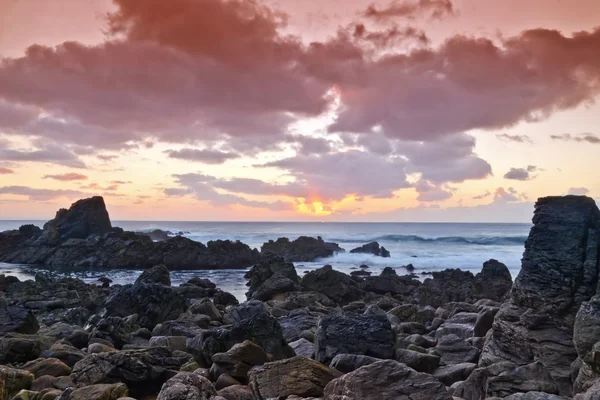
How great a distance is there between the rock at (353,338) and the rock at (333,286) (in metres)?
18.3

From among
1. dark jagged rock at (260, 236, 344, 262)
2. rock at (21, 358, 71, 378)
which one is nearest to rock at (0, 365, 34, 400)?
rock at (21, 358, 71, 378)

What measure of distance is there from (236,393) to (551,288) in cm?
703

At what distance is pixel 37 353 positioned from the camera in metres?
11.4

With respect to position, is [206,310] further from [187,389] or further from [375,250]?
[375,250]

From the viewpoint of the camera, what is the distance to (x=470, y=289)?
28516 mm

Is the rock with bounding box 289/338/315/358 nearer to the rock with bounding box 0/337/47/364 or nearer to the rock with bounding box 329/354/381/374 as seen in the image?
the rock with bounding box 329/354/381/374

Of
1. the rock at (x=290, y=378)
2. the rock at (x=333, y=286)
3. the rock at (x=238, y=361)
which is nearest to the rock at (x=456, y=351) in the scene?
the rock at (x=290, y=378)

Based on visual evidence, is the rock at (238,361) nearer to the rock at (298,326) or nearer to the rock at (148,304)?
the rock at (298,326)

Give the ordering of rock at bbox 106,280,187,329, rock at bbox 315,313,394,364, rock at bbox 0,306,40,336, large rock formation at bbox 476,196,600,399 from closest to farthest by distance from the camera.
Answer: large rock formation at bbox 476,196,600,399
rock at bbox 315,313,394,364
rock at bbox 0,306,40,336
rock at bbox 106,280,187,329

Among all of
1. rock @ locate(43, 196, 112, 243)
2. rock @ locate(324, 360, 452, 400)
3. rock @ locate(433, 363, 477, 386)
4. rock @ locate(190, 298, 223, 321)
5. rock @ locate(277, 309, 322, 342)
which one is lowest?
rock @ locate(190, 298, 223, 321)

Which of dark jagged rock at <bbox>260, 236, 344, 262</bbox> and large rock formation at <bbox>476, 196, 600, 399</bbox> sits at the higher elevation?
large rock formation at <bbox>476, 196, 600, 399</bbox>

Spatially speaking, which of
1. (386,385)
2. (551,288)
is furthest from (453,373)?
(386,385)

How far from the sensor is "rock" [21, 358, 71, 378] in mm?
9656

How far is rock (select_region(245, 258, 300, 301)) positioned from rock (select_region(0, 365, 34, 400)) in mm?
19096
